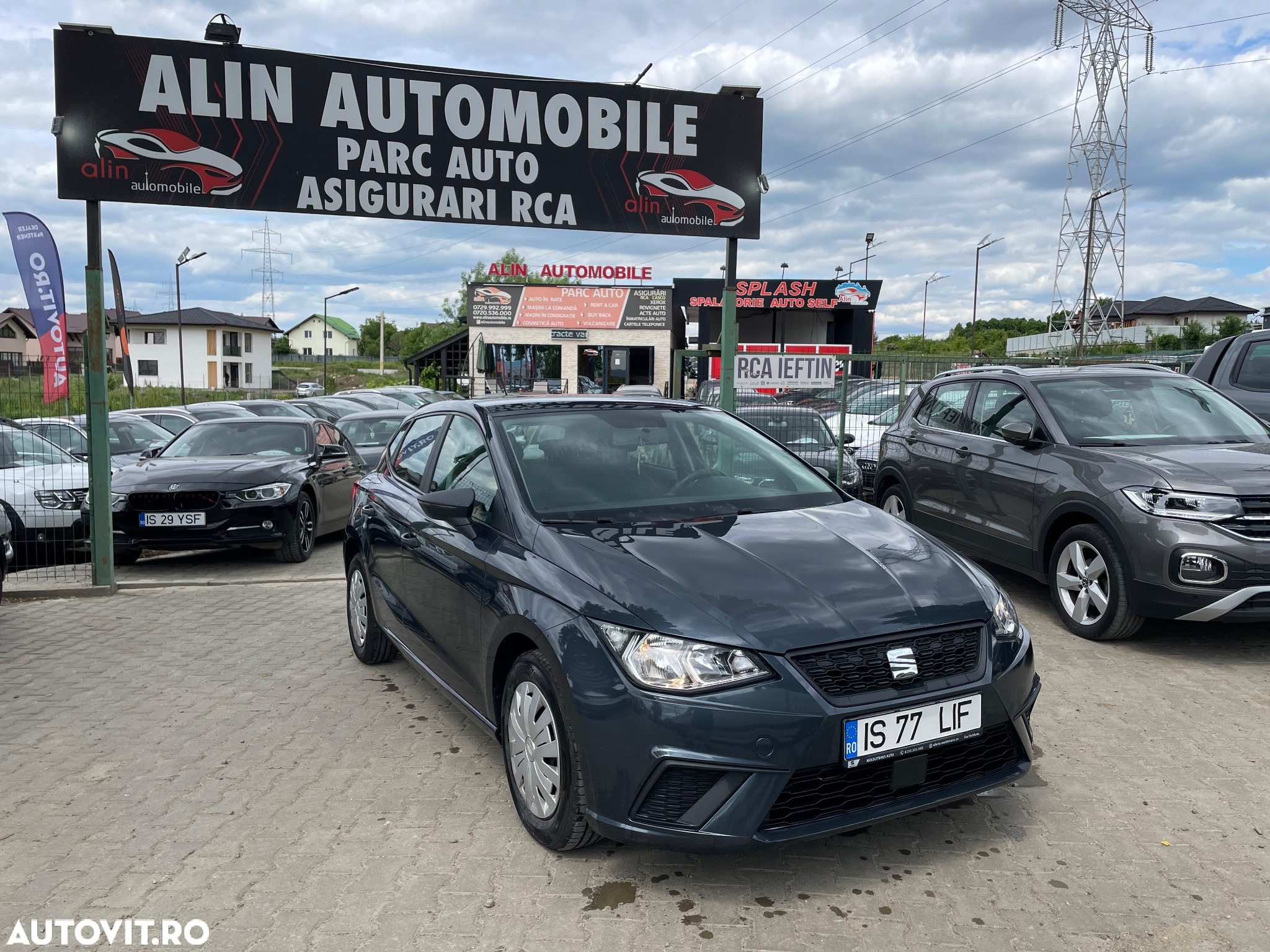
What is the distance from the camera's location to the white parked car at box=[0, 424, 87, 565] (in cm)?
927

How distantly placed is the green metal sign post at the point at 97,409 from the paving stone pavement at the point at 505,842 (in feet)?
8.91

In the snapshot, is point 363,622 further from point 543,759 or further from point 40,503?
point 40,503

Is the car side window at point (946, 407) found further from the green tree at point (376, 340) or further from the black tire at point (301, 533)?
the green tree at point (376, 340)

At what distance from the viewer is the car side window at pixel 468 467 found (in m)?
3.91

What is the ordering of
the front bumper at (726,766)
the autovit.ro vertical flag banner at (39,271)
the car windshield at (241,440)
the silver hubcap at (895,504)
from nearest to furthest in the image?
the front bumper at (726,766) < the silver hubcap at (895,504) < the car windshield at (241,440) < the autovit.ro vertical flag banner at (39,271)

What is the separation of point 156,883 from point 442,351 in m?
49.0

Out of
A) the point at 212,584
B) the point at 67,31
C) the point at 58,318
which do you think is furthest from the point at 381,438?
the point at 67,31

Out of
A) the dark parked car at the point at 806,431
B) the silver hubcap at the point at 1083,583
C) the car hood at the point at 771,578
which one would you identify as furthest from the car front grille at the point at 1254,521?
the dark parked car at the point at 806,431

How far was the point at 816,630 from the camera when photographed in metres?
2.91

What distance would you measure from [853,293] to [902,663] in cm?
4304

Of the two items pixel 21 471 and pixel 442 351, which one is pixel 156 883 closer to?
pixel 21 471

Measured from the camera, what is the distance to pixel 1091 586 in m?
5.93

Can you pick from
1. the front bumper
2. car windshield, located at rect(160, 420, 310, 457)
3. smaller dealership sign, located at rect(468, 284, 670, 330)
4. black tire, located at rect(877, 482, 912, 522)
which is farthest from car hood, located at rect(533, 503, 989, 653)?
smaller dealership sign, located at rect(468, 284, 670, 330)

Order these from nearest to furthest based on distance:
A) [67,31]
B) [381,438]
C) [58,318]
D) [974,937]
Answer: [974,937] < [67,31] < [58,318] < [381,438]
